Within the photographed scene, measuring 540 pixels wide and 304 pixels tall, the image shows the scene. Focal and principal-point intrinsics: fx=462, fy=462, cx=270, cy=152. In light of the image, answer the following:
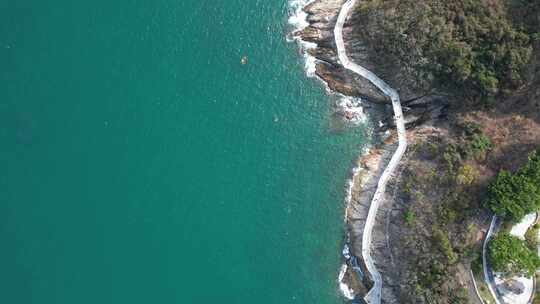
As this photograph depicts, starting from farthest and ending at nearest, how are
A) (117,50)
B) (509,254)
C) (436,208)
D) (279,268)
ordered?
1. (117,50)
2. (279,268)
3. (436,208)
4. (509,254)

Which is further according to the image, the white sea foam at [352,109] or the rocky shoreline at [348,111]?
the white sea foam at [352,109]

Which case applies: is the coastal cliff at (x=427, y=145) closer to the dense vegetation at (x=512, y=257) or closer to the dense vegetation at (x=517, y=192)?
the dense vegetation at (x=517, y=192)

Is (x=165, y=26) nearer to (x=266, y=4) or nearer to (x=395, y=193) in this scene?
(x=266, y=4)

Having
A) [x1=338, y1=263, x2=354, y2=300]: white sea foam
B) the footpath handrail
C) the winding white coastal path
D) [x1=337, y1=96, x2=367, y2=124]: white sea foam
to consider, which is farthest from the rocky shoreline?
the footpath handrail

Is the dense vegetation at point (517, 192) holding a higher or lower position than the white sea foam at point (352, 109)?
lower

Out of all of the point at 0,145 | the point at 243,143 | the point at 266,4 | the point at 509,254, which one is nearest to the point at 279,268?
the point at 243,143

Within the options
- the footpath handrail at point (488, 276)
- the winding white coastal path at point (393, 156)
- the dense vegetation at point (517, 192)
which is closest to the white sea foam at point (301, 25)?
the winding white coastal path at point (393, 156)
